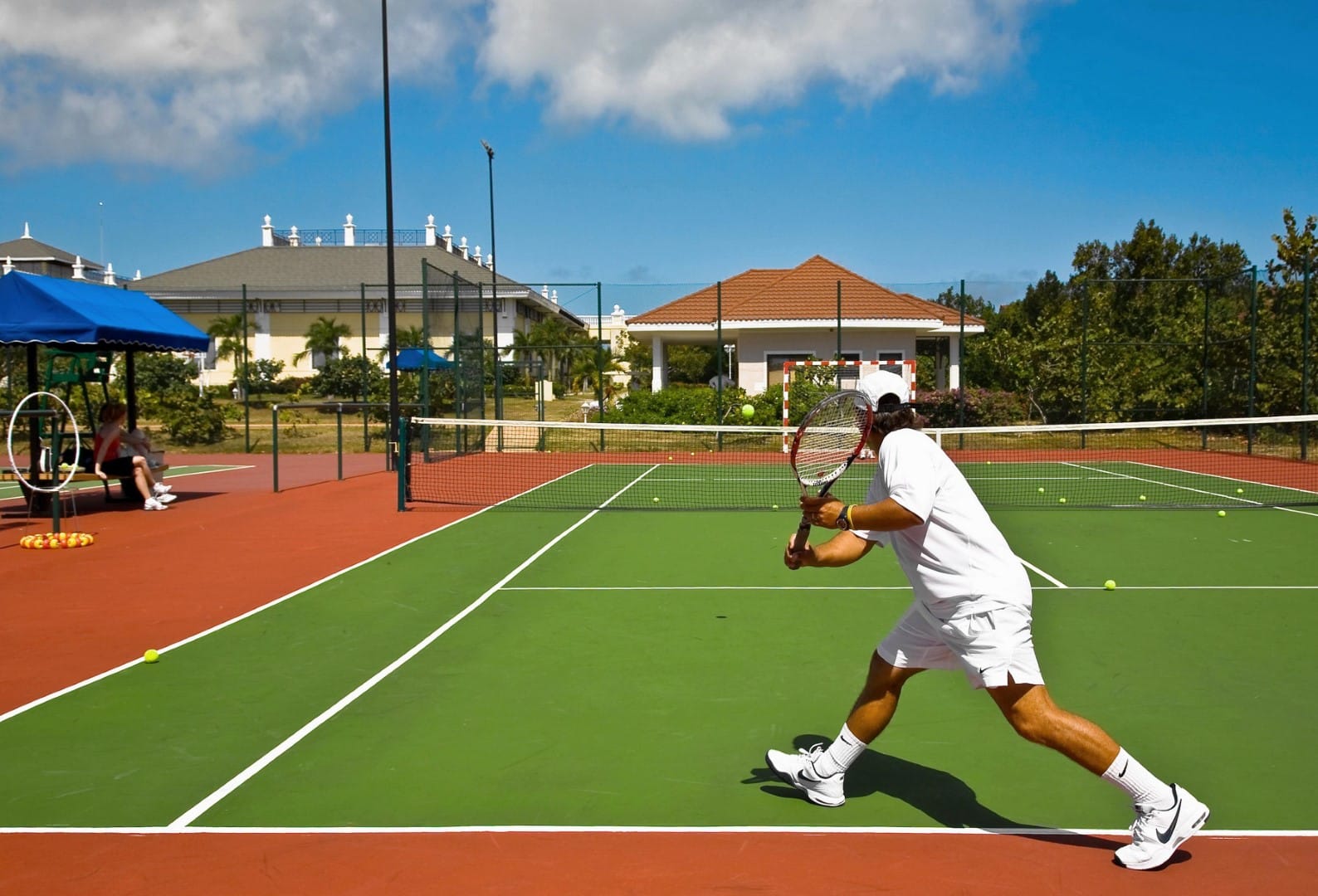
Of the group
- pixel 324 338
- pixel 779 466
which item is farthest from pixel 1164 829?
pixel 324 338

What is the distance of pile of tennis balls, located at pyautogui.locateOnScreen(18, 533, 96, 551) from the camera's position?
36.8ft

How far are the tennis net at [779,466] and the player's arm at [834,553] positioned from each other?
755 centimetres

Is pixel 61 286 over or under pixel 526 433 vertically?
over

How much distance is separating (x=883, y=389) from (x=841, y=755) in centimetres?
139

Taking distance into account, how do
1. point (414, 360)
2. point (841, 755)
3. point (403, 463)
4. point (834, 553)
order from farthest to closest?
point (414, 360)
point (403, 463)
point (841, 755)
point (834, 553)

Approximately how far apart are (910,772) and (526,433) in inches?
808

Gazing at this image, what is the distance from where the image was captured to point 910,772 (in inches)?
183

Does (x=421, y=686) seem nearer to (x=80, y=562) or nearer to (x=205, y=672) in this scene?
(x=205, y=672)

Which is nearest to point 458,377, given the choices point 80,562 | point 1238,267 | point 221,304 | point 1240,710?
point 80,562

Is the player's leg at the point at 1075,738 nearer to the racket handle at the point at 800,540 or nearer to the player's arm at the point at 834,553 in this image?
the player's arm at the point at 834,553

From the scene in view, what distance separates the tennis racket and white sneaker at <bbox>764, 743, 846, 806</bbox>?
87 centimetres

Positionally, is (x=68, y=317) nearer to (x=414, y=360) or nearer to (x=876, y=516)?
(x=876, y=516)

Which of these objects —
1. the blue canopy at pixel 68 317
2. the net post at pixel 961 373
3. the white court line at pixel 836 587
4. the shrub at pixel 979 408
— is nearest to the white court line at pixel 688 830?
the white court line at pixel 836 587

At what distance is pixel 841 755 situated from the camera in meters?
4.21
